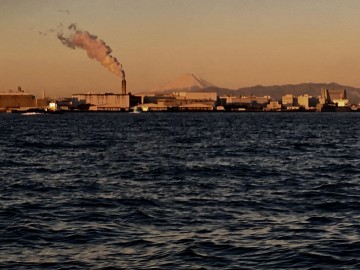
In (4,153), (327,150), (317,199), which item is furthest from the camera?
(327,150)

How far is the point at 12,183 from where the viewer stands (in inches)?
1080

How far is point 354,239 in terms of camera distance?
1634 cm

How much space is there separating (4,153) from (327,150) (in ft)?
71.5

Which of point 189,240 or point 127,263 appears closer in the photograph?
point 127,263

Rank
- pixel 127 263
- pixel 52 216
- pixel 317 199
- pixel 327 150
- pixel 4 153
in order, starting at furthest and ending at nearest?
pixel 327 150
pixel 4 153
pixel 317 199
pixel 52 216
pixel 127 263

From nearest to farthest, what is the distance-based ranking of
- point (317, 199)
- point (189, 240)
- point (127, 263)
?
1. point (127, 263)
2. point (189, 240)
3. point (317, 199)

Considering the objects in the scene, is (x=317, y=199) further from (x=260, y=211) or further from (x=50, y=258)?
(x=50, y=258)

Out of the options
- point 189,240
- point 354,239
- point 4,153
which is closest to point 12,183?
point 189,240

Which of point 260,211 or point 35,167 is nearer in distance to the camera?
point 260,211

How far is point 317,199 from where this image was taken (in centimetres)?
2300

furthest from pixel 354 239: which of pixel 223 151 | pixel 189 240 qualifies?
pixel 223 151

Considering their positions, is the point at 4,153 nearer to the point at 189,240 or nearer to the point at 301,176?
the point at 301,176

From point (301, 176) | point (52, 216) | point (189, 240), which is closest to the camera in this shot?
point (189, 240)

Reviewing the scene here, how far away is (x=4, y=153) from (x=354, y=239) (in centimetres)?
3302
